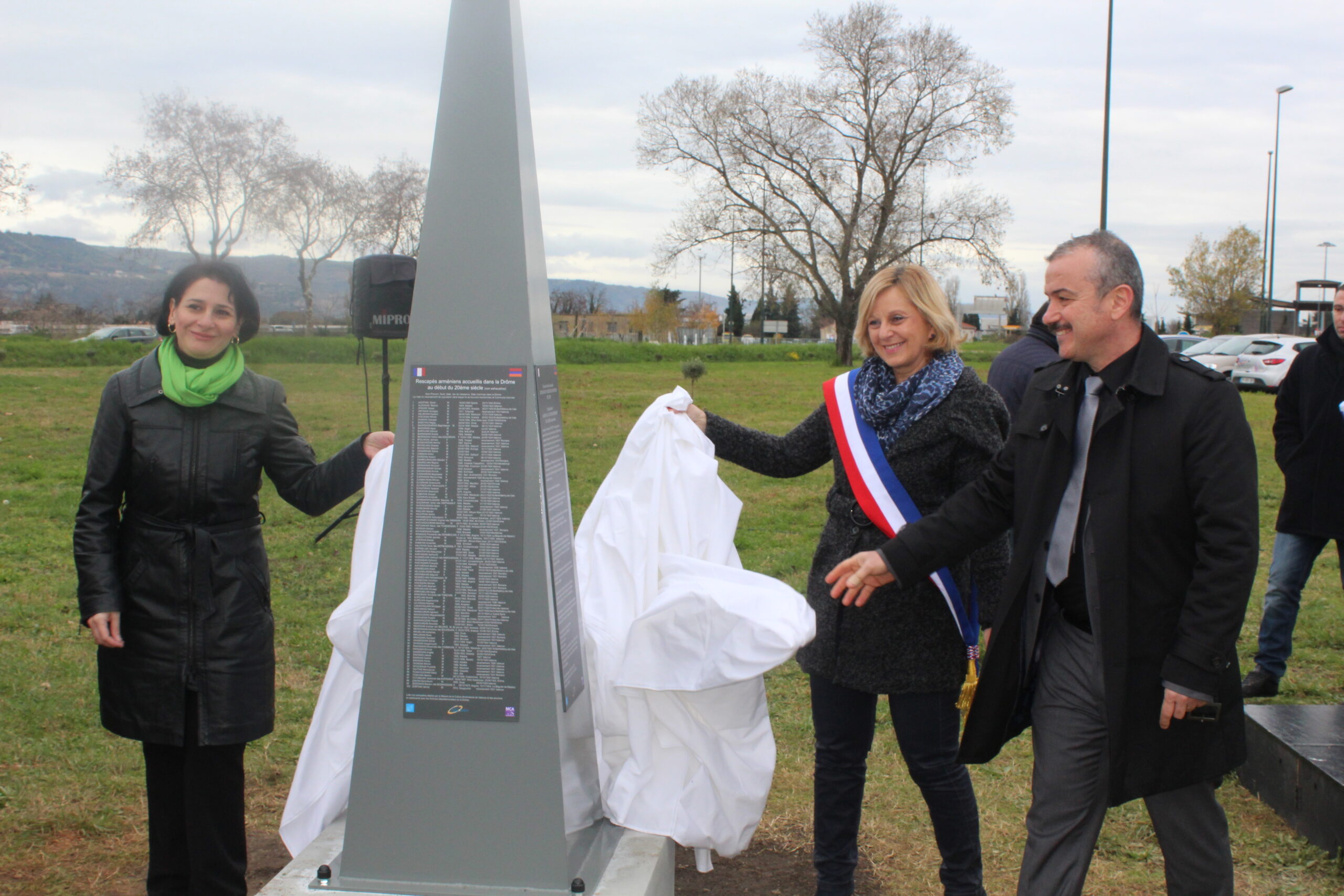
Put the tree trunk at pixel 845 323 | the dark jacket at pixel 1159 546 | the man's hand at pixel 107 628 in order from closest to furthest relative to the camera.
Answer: the dark jacket at pixel 1159 546 < the man's hand at pixel 107 628 < the tree trunk at pixel 845 323

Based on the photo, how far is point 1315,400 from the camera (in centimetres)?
471

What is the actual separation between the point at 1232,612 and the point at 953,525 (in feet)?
2.29

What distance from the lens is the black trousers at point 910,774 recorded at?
2814 mm

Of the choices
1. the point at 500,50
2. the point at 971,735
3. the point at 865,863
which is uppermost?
the point at 500,50

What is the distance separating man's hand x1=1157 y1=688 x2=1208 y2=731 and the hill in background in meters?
2.60

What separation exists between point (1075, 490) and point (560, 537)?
1284 mm

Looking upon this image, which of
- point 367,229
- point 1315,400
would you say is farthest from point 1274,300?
point 367,229

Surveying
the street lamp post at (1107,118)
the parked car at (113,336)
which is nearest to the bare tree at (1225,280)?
the street lamp post at (1107,118)

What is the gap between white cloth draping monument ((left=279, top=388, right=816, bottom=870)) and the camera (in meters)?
2.54

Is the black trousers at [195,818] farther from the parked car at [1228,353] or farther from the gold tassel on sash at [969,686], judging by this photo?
the parked car at [1228,353]

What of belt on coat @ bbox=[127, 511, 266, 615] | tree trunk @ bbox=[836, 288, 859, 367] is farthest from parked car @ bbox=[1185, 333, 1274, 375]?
belt on coat @ bbox=[127, 511, 266, 615]

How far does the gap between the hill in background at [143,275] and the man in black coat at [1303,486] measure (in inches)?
170

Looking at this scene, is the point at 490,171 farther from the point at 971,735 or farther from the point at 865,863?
the point at 865,863

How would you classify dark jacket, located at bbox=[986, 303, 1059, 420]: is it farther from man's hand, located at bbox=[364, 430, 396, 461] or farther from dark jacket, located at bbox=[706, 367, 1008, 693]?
man's hand, located at bbox=[364, 430, 396, 461]
